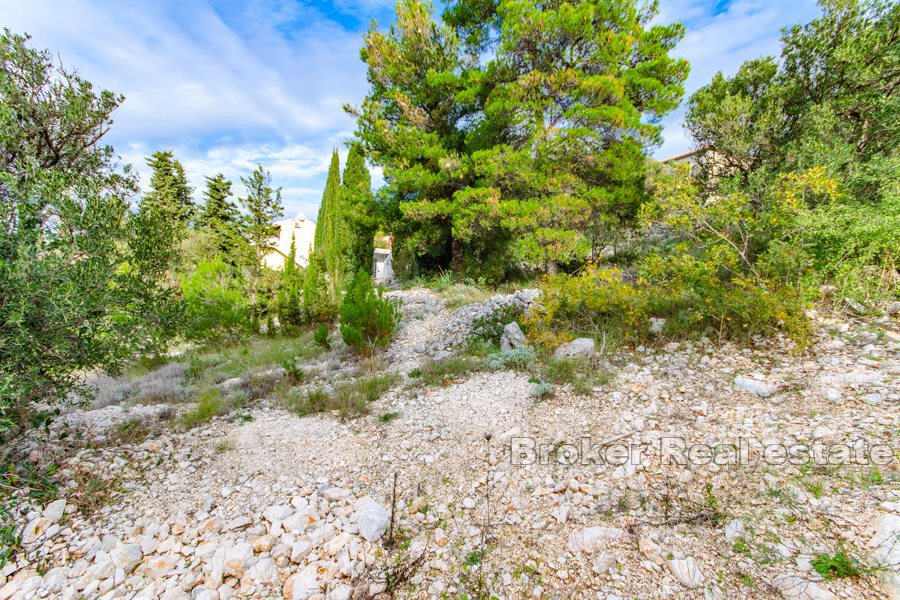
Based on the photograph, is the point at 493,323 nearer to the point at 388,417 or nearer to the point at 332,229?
the point at 388,417

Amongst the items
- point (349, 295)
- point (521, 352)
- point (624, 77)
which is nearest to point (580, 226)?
point (624, 77)

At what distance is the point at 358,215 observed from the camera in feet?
35.7

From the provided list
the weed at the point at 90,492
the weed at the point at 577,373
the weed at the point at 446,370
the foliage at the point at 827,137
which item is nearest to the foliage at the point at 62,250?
the weed at the point at 90,492

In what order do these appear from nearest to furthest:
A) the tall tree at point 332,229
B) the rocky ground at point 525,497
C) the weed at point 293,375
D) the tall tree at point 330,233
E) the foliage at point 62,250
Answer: the rocky ground at point 525,497
the foliage at point 62,250
the weed at point 293,375
the tall tree at point 330,233
the tall tree at point 332,229

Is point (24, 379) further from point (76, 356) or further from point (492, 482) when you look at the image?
point (492, 482)

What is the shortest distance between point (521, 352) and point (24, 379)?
4188 millimetres

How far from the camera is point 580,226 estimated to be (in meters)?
8.33

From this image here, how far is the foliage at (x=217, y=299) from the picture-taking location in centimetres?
731

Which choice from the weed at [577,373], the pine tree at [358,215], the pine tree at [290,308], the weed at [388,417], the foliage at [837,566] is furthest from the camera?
the pine tree at [358,215]

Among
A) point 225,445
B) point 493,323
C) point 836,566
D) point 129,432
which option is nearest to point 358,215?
point 493,323

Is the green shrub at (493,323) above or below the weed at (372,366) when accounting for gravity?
above

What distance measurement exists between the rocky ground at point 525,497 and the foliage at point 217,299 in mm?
4170

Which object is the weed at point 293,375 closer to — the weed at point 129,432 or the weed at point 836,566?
the weed at point 129,432

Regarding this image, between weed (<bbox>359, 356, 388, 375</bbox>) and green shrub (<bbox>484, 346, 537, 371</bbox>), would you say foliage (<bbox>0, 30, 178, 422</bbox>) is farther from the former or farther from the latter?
green shrub (<bbox>484, 346, 537, 371</bbox>)
